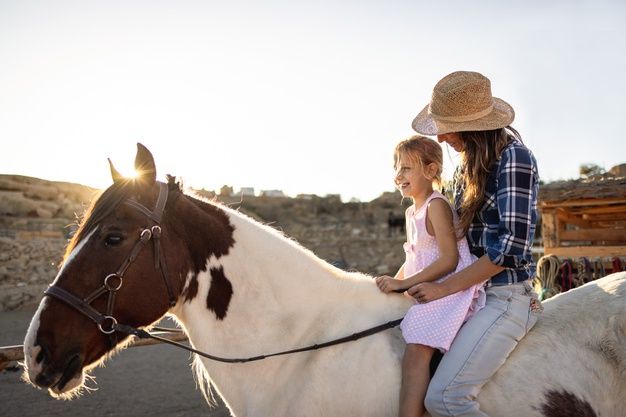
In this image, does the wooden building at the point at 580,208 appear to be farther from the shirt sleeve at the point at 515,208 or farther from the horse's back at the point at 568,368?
the shirt sleeve at the point at 515,208

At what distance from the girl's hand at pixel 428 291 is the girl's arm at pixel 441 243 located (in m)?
0.07

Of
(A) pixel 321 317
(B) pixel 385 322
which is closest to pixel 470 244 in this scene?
(B) pixel 385 322

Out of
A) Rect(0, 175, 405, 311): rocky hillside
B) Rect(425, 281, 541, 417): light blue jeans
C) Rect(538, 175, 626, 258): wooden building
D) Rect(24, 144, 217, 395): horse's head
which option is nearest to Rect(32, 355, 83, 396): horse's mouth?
Rect(24, 144, 217, 395): horse's head

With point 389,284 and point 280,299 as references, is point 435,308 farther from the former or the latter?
point 280,299

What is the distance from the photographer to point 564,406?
7.49ft

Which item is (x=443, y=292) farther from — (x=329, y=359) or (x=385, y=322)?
(x=329, y=359)

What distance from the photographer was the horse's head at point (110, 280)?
2.24m

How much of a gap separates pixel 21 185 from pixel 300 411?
18998 mm

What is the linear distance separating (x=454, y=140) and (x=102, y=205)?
196 cm

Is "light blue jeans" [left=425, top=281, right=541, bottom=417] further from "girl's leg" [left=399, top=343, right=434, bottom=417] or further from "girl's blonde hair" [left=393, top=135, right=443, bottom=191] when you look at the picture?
Answer: "girl's blonde hair" [left=393, top=135, right=443, bottom=191]

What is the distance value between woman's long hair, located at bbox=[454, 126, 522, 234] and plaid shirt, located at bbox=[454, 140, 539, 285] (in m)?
0.04

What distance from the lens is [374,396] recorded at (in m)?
2.33

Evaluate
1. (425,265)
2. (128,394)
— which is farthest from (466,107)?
(128,394)

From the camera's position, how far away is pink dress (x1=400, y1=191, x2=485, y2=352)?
2297 millimetres
